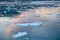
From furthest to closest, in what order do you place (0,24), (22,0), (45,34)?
(22,0), (0,24), (45,34)

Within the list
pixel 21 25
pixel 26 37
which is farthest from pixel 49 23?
pixel 26 37

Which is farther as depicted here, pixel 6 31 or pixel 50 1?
pixel 50 1

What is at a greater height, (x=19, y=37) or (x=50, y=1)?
(x=19, y=37)

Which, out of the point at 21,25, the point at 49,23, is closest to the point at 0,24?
the point at 21,25

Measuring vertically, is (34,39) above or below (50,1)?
above

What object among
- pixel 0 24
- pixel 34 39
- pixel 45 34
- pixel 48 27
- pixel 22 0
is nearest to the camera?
pixel 34 39

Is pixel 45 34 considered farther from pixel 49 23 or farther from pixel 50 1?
pixel 50 1

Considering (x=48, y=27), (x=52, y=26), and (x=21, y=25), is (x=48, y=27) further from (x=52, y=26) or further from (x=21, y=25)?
(x=21, y=25)

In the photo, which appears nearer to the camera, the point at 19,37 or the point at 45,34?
the point at 19,37

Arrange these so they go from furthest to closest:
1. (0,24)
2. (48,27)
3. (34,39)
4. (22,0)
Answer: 1. (22,0)
2. (0,24)
3. (48,27)
4. (34,39)
